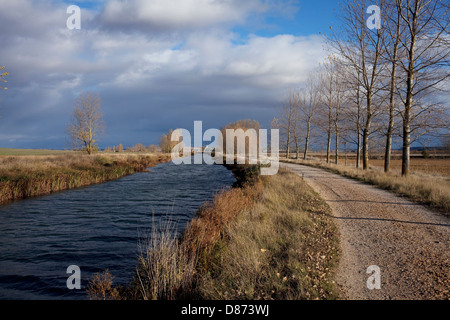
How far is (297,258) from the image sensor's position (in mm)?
5770

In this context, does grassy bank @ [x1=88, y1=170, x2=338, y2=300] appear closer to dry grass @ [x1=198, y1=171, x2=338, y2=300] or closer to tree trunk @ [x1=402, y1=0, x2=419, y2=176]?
dry grass @ [x1=198, y1=171, x2=338, y2=300]

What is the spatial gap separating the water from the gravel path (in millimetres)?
4949

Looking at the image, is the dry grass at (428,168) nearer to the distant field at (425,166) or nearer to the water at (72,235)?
the distant field at (425,166)

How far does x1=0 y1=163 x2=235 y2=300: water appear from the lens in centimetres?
696

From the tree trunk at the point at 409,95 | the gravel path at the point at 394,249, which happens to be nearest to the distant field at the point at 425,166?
the tree trunk at the point at 409,95

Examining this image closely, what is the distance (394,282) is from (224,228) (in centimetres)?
520

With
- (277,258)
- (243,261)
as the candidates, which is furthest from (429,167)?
(243,261)

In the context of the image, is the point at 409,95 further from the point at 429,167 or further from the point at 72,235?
the point at 429,167

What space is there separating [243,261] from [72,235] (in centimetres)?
776

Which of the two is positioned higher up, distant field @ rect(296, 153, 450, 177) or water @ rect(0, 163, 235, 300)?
distant field @ rect(296, 153, 450, 177)

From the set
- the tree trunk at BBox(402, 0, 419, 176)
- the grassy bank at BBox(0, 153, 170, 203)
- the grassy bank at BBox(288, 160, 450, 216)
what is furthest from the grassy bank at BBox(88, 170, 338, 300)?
the grassy bank at BBox(0, 153, 170, 203)

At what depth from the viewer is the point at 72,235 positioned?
1055 cm

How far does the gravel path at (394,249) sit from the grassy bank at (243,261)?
0.35 m
